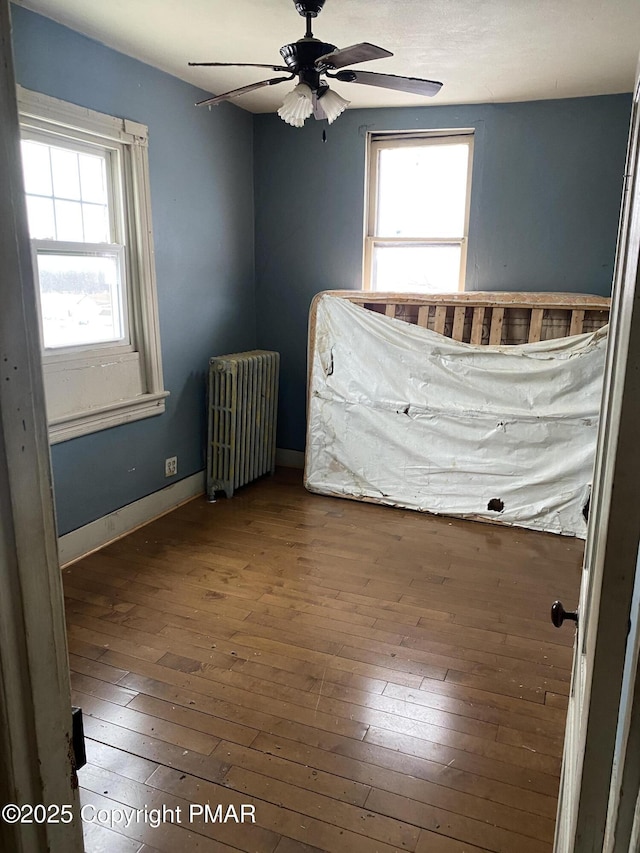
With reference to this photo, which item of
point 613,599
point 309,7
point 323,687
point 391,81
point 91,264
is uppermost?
point 309,7

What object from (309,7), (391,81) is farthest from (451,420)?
(309,7)

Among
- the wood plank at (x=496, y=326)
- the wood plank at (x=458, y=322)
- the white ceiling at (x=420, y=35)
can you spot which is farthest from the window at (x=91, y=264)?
the wood plank at (x=496, y=326)

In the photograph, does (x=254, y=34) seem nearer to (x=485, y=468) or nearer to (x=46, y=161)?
(x=46, y=161)

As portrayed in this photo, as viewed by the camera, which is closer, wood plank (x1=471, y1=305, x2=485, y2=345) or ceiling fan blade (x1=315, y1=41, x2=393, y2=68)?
ceiling fan blade (x1=315, y1=41, x2=393, y2=68)

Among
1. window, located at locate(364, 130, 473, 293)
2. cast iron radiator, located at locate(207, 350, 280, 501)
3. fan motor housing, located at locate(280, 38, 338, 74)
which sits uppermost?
fan motor housing, located at locate(280, 38, 338, 74)

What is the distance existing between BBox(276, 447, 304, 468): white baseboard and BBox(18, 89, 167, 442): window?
1378mm

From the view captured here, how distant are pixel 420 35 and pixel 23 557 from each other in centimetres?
316

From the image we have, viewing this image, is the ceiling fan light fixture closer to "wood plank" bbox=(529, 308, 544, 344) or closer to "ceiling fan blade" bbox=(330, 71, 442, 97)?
"ceiling fan blade" bbox=(330, 71, 442, 97)

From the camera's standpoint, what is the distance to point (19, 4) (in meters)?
2.66

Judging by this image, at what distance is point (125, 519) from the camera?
144 inches

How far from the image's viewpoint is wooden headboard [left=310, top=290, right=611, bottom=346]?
3.71 m

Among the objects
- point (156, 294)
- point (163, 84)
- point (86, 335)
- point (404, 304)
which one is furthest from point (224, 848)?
point (163, 84)

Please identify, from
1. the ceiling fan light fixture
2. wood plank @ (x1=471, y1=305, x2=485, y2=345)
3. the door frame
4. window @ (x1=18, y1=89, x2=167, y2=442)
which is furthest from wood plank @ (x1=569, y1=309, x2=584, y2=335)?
the door frame

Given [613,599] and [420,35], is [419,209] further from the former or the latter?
[613,599]
